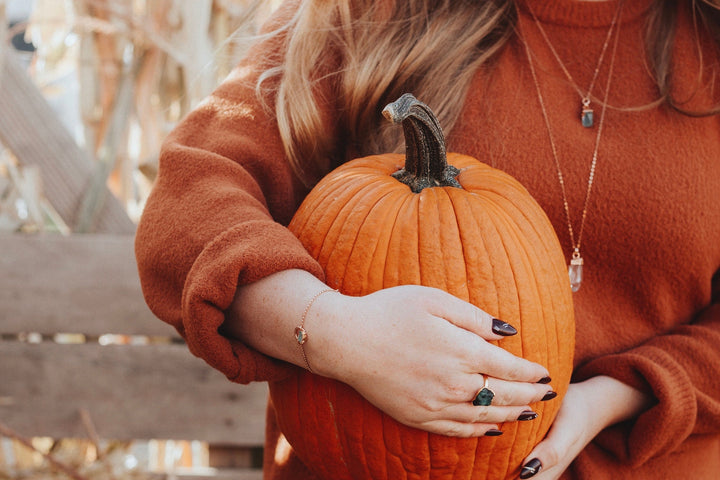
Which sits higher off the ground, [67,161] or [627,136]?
[627,136]

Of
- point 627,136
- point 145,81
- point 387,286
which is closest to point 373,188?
point 387,286

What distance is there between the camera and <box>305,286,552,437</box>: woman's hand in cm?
69

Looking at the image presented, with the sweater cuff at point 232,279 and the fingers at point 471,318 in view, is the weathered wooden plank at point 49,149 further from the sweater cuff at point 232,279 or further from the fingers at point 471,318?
the fingers at point 471,318

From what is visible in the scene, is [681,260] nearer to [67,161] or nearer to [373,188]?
[373,188]

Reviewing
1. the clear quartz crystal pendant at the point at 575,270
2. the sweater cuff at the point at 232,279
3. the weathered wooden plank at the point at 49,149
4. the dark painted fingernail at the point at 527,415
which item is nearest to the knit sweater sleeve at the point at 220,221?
the sweater cuff at the point at 232,279

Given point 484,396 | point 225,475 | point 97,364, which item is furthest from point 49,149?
point 484,396

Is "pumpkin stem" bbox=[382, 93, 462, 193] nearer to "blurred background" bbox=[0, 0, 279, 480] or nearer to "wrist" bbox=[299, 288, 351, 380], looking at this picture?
"wrist" bbox=[299, 288, 351, 380]

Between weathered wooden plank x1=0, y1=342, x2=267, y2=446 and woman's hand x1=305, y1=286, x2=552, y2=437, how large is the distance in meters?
1.29

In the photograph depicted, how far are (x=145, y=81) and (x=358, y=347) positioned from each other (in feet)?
6.33

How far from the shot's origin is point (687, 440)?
0.97 metres

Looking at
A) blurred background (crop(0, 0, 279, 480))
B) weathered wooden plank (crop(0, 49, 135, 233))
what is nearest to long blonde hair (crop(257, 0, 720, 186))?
blurred background (crop(0, 0, 279, 480))

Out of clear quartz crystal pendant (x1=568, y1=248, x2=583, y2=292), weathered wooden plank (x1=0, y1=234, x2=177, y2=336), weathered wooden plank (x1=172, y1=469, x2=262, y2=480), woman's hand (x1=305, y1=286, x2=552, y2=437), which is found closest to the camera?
woman's hand (x1=305, y1=286, x2=552, y2=437)

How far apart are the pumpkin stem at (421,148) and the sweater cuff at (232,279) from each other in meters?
0.17

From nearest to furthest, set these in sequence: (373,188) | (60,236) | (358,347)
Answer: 1. (358,347)
2. (373,188)
3. (60,236)
